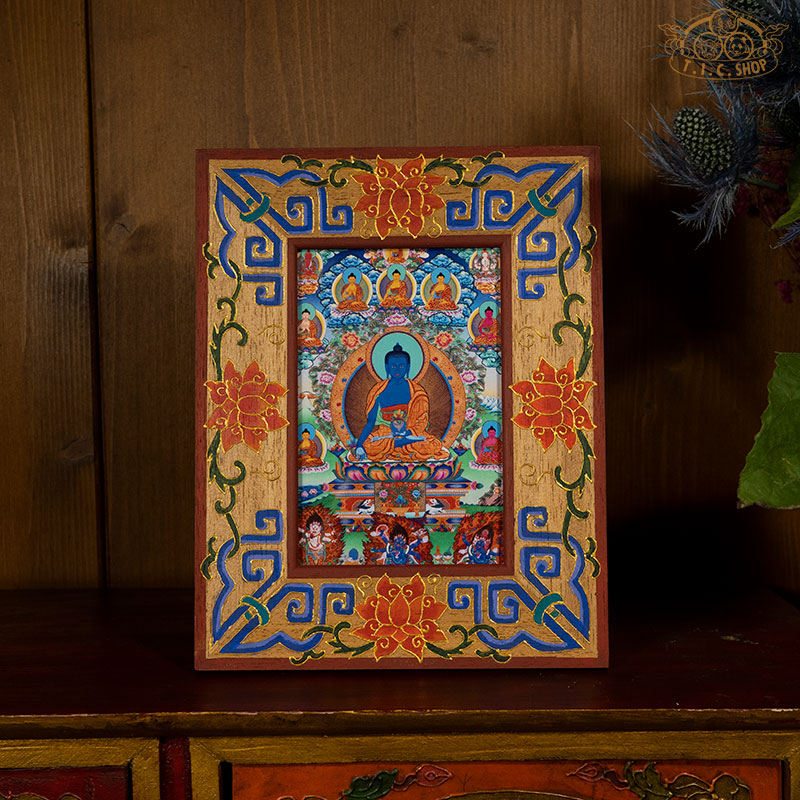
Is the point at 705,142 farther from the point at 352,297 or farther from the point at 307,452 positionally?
the point at 307,452

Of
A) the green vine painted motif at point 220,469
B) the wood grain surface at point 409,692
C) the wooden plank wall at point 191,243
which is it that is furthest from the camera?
the wooden plank wall at point 191,243

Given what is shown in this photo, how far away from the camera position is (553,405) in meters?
0.72

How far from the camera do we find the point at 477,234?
0.74 m

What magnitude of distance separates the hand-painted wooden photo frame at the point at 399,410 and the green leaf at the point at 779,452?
133mm

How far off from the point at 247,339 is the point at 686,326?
586 millimetres

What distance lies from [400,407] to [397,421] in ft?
0.05

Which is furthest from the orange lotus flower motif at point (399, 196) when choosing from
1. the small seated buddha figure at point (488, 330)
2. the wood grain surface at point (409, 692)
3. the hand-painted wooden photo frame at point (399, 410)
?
the wood grain surface at point (409, 692)

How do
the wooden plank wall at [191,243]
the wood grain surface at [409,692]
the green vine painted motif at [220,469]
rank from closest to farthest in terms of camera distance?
the wood grain surface at [409,692] < the green vine painted motif at [220,469] < the wooden plank wall at [191,243]

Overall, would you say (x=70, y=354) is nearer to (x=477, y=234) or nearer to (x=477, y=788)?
(x=477, y=234)

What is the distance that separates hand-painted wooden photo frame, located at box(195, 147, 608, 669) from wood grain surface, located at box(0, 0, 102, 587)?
0.35 meters

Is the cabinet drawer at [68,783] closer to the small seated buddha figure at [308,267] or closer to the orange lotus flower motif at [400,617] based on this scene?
the orange lotus flower motif at [400,617]

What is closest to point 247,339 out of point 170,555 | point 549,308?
point 549,308

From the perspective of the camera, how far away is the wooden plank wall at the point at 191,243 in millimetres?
967

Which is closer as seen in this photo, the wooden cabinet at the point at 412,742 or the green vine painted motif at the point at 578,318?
the wooden cabinet at the point at 412,742
